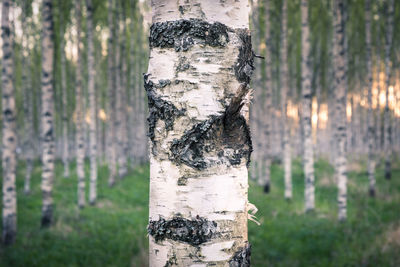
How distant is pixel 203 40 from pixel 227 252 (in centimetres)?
79

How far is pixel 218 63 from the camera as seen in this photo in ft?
3.84

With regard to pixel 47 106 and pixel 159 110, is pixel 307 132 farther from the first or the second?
pixel 159 110

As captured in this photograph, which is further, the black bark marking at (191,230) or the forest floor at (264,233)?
the forest floor at (264,233)

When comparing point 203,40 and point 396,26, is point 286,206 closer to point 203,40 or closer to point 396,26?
point 203,40

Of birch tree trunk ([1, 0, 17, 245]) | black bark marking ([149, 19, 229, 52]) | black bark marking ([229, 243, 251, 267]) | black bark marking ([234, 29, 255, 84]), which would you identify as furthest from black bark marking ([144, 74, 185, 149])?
birch tree trunk ([1, 0, 17, 245])

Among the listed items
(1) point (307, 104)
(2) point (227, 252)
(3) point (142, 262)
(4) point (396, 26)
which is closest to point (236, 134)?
(2) point (227, 252)

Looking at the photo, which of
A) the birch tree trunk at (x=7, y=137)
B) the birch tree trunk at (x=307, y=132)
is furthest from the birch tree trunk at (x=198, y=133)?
the birch tree trunk at (x=307, y=132)

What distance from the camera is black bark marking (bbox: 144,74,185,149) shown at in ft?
3.82

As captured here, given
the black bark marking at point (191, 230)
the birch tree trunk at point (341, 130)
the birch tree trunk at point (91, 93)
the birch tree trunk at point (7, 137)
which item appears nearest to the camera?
the black bark marking at point (191, 230)

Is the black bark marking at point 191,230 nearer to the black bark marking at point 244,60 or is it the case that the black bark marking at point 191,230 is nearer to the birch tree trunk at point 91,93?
the black bark marking at point 244,60

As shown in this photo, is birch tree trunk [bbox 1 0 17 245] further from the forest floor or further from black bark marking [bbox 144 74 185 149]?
black bark marking [bbox 144 74 185 149]

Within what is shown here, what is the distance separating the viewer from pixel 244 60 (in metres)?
1.22

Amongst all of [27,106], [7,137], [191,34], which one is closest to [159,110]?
[191,34]

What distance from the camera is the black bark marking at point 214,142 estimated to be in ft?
3.73
